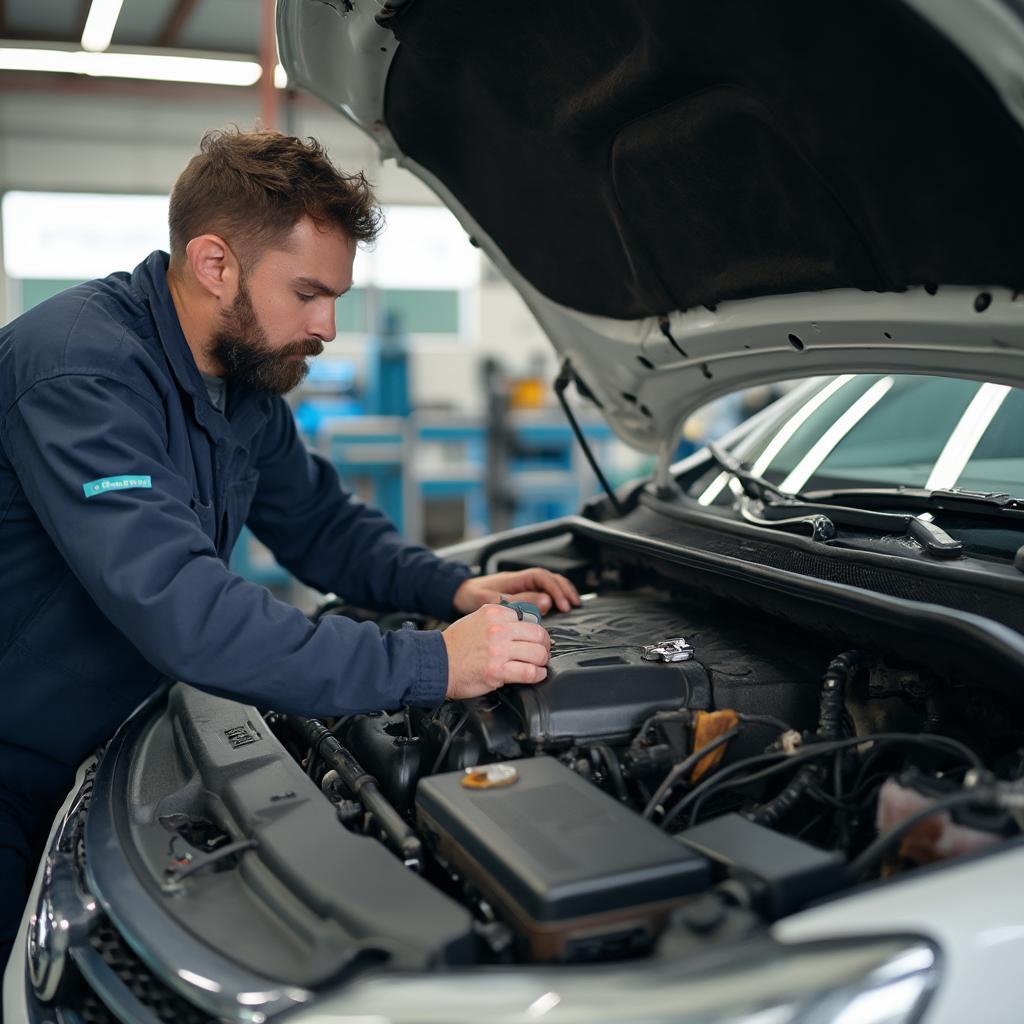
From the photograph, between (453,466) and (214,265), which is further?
(453,466)

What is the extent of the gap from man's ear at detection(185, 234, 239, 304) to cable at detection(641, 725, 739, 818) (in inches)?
39.6

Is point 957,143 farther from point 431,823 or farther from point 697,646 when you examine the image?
point 431,823

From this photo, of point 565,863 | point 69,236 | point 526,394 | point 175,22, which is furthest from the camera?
point 69,236

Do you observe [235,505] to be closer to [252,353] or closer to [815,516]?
[252,353]

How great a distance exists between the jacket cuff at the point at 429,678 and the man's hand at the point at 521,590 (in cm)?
46

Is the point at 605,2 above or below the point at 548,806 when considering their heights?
above

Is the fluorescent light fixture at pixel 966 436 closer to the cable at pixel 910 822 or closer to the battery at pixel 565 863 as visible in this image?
the cable at pixel 910 822

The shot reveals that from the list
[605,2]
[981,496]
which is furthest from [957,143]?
[981,496]

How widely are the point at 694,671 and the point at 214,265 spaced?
974 millimetres

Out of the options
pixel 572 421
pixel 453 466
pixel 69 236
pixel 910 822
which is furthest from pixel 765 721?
pixel 69 236

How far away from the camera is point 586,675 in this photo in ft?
4.58

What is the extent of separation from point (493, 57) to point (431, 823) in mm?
1059

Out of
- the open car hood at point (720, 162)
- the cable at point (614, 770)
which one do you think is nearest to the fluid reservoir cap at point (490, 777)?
the cable at point (614, 770)

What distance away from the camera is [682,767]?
1.25 m
